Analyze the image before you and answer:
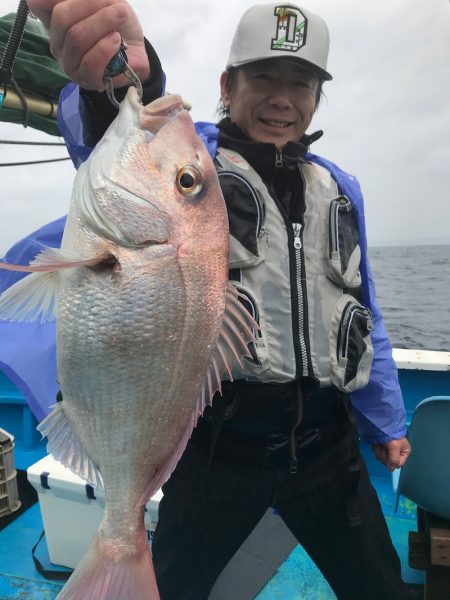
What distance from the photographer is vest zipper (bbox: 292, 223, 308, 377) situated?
177 cm

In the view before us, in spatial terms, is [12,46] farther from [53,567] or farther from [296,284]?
[53,567]

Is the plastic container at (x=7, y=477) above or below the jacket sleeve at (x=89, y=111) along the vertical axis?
below

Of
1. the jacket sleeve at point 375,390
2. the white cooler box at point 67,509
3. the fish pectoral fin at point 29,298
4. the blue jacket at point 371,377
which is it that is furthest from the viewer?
the white cooler box at point 67,509

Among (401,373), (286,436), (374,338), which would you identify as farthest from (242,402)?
(401,373)

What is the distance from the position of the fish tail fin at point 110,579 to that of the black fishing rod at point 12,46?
2.16m

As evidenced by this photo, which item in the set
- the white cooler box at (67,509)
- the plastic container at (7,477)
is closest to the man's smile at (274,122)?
the white cooler box at (67,509)

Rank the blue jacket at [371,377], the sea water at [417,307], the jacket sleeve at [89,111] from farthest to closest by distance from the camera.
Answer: the sea water at [417,307]
the blue jacket at [371,377]
the jacket sleeve at [89,111]

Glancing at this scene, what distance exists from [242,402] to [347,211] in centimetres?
88

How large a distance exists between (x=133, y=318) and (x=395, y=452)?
1.43m

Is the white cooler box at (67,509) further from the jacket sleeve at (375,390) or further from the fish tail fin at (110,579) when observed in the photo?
the fish tail fin at (110,579)

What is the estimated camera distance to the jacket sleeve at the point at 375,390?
2.09 m

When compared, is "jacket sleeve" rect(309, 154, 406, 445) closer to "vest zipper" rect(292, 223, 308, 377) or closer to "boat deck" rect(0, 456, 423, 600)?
"vest zipper" rect(292, 223, 308, 377)

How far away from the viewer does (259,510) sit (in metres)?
1.83

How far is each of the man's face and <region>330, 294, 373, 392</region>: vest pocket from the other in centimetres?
69
